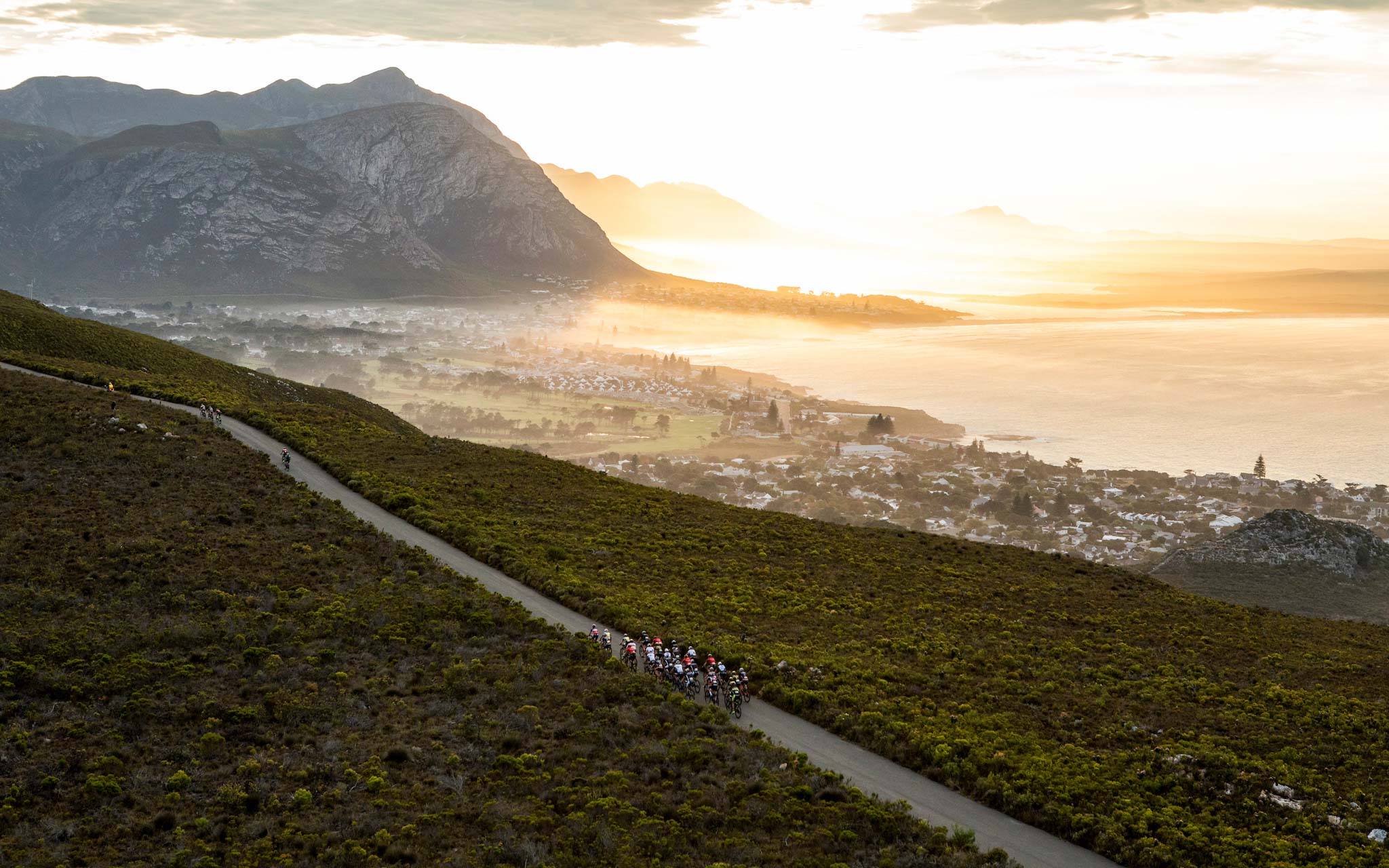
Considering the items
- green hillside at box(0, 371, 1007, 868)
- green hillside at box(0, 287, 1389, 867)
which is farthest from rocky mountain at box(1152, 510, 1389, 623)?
green hillside at box(0, 371, 1007, 868)

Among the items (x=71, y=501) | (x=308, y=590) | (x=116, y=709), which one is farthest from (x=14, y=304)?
(x=116, y=709)

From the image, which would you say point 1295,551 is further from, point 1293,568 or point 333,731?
point 333,731

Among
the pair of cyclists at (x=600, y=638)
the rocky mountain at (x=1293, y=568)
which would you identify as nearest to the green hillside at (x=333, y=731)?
the pair of cyclists at (x=600, y=638)

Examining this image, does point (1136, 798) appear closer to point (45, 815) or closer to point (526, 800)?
point (526, 800)

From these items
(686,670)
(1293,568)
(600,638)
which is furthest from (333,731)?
(1293,568)

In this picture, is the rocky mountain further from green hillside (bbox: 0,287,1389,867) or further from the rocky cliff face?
green hillside (bbox: 0,287,1389,867)
